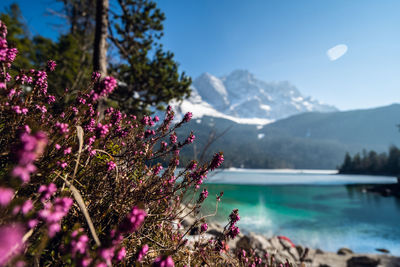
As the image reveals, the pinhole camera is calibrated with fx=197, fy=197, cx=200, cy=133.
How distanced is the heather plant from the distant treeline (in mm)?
124618

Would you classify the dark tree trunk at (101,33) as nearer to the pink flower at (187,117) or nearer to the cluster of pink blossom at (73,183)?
the cluster of pink blossom at (73,183)

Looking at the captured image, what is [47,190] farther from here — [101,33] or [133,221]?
[101,33]

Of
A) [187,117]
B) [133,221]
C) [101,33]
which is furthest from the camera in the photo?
[101,33]

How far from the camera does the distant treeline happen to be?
90325 millimetres

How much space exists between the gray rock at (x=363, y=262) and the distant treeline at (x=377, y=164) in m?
110

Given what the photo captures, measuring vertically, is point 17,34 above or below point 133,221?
above

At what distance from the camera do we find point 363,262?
11367mm

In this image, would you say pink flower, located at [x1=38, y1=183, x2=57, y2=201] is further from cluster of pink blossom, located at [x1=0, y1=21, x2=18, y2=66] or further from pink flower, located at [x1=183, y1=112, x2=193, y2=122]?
pink flower, located at [x1=183, y1=112, x2=193, y2=122]

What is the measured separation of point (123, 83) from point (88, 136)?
10.9 metres

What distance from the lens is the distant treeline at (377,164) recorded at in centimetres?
9032

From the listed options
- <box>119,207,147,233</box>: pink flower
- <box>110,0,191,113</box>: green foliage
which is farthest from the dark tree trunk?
<box>119,207,147,233</box>: pink flower

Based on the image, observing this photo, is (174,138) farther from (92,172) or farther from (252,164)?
(252,164)

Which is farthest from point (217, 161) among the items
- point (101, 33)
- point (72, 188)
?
point (101, 33)

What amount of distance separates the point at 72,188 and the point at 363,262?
16.1m
